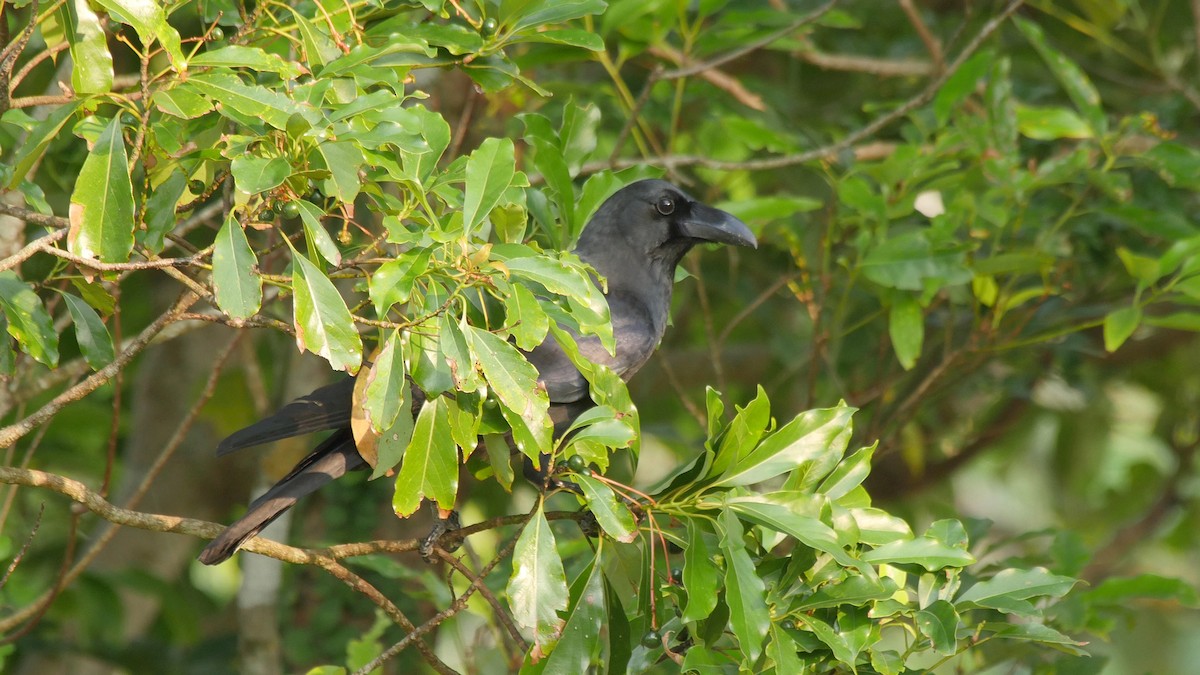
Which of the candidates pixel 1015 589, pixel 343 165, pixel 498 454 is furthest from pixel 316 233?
pixel 1015 589

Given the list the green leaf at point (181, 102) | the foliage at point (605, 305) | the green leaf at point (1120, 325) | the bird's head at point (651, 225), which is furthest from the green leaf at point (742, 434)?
the green leaf at point (1120, 325)

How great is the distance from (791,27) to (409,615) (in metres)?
2.50

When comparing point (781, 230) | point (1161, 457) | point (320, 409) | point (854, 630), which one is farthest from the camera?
point (1161, 457)

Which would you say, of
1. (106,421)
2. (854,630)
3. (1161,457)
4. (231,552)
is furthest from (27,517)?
(1161,457)

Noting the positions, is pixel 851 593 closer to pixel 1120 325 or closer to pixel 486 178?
pixel 486 178

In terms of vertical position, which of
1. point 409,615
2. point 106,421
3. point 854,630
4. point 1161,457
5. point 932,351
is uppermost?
point 854,630

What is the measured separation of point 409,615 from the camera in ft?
15.1

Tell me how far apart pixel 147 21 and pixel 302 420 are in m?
1.04

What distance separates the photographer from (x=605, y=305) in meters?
2.02

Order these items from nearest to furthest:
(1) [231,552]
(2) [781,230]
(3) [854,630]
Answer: (3) [854,630], (1) [231,552], (2) [781,230]

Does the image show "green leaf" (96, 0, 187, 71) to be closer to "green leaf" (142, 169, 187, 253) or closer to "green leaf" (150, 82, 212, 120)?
"green leaf" (150, 82, 212, 120)

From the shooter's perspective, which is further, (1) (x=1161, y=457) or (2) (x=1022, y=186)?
(1) (x=1161, y=457)

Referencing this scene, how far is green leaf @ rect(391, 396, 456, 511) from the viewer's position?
6.82ft

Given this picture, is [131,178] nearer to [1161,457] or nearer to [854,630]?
[854,630]
